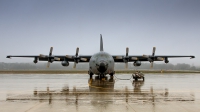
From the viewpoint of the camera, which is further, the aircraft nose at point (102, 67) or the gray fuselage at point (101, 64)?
the gray fuselage at point (101, 64)

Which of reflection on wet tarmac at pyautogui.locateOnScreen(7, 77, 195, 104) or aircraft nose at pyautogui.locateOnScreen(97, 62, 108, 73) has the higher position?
aircraft nose at pyautogui.locateOnScreen(97, 62, 108, 73)

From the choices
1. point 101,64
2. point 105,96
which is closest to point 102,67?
point 101,64

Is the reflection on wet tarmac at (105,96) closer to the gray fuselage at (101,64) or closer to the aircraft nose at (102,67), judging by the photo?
the aircraft nose at (102,67)

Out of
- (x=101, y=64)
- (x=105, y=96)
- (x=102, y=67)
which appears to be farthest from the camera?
(x=102, y=67)

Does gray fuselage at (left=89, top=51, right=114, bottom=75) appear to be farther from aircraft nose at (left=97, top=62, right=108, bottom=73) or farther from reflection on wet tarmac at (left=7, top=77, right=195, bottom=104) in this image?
reflection on wet tarmac at (left=7, top=77, right=195, bottom=104)

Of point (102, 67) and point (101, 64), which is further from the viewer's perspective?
point (102, 67)

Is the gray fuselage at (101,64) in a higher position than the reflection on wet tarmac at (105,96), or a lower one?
higher

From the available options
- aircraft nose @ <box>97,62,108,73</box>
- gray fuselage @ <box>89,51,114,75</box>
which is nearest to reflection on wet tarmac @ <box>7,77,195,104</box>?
aircraft nose @ <box>97,62,108,73</box>

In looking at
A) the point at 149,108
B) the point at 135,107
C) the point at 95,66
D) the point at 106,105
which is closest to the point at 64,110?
the point at 106,105

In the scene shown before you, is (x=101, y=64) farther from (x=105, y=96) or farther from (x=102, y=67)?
(x=105, y=96)

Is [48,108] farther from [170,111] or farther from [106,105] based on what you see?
[170,111]

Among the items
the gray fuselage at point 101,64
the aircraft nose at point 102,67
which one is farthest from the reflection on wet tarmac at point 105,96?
the gray fuselage at point 101,64

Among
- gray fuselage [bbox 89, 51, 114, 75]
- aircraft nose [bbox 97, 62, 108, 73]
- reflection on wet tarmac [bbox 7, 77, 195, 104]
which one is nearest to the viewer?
reflection on wet tarmac [bbox 7, 77, 195, 104]

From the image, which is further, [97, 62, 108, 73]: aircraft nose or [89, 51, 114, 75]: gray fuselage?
[89, 51, 114, 75]: gray fuselage
